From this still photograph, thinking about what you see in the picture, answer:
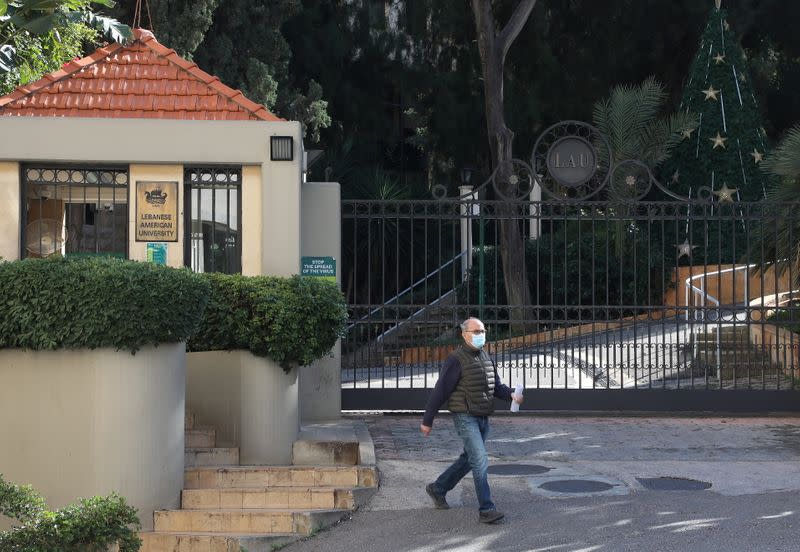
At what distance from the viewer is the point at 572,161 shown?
1477 centimetres

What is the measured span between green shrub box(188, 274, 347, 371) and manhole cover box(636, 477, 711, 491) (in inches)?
128

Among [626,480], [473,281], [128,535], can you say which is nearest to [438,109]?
[473,281]

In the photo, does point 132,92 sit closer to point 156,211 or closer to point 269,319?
point 156,211

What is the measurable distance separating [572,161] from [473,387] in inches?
263

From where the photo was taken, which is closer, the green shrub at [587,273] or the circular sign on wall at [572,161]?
the circular sign on wall at [572,161]

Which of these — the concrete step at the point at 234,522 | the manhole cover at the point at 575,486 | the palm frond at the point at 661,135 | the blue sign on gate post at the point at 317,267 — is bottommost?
the concrete step at the point at 234,522

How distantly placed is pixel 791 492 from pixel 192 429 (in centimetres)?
537

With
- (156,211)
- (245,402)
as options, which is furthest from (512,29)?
(245,402)

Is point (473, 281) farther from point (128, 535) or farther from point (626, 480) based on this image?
point (128, 535)

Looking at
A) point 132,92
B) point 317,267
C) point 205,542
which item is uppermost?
point 132,92

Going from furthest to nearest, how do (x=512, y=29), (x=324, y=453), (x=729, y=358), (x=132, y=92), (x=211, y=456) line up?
(x=512, y=29)
(x=729, y=358)
(x=132, y=92)
(x=324, y=453)
(x=211, y=456)

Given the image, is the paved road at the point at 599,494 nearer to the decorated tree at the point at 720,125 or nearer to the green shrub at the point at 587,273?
the green shrub at the point at 587,273

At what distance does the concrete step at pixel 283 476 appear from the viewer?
955 cm

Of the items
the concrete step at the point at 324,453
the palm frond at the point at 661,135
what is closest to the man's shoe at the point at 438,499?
the concrete step at the point at 324,453
